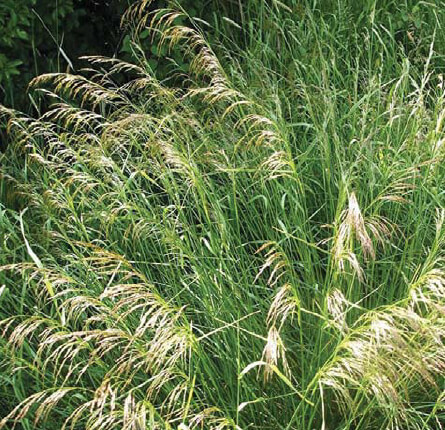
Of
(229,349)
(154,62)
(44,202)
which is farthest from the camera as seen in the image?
(154,62)

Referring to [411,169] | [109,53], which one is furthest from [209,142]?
[109,53]

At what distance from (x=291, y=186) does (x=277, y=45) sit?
1501 mm

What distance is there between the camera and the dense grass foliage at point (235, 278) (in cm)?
236

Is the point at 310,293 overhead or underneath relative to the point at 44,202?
underneath

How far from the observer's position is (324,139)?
A: 10.4 feet

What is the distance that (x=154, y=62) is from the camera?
13.9 feet

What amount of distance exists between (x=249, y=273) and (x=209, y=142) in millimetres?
640

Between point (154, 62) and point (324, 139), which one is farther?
point (154, 62)

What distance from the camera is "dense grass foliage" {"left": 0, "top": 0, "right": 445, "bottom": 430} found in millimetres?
2361

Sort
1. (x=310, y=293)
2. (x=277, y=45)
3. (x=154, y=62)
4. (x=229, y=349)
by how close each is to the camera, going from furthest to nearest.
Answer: (x=277, y=45)
(x=154, y=62)
(x=310, y=293)
(x=229, y=349)

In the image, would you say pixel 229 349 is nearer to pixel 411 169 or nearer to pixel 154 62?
pixel 411 169

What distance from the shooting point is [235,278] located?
10.1ft

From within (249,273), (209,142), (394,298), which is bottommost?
(394,298)

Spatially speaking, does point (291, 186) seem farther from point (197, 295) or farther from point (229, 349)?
point (229, 349)
